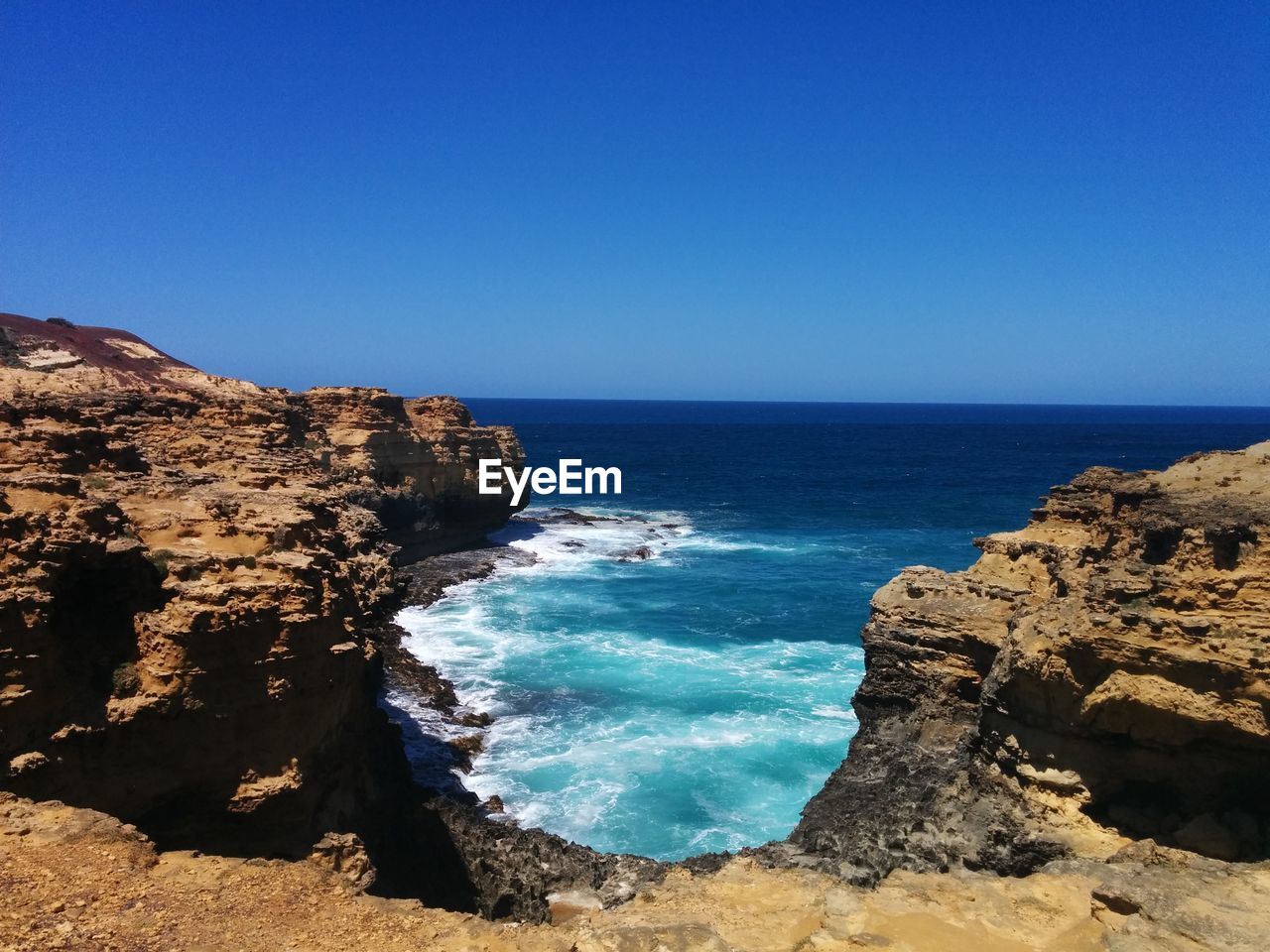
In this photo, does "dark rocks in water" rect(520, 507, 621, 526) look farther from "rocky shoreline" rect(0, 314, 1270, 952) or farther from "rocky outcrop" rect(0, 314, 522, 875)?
"rocky outcrop" rect(0, 314, 522, 875)

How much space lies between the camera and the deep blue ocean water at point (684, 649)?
65.9ft

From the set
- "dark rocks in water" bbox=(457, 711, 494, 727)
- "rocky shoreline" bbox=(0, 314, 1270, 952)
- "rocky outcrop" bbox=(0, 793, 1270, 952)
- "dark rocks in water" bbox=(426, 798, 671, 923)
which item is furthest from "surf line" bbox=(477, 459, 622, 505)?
"rocky outcrop" bbox=(0, 793, 1270, 952)

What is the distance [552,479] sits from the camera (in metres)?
80.1

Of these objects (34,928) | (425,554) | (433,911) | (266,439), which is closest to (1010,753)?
(433,911)

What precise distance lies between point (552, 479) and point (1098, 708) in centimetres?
6931

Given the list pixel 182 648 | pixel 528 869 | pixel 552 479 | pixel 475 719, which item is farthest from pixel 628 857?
pixel 552 479

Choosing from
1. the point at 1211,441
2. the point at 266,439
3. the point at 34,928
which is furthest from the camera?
the point at 1211,441

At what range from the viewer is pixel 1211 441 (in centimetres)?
13375

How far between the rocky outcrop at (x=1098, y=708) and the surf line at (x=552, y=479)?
34735mm

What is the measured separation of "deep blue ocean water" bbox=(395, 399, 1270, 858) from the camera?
20.1m

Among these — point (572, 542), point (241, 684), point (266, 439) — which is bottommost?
point (572, 542)

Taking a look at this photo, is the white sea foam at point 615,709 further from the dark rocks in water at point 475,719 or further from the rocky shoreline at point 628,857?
the rocky shoreline at point 628,857

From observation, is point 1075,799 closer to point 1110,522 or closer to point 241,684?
point 1110,522

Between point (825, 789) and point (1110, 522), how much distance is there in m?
7.56
